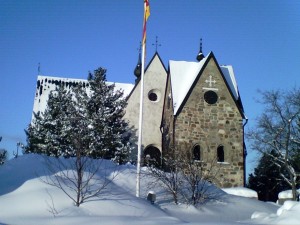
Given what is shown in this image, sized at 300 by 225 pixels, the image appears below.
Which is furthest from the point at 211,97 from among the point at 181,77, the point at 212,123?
the point at 181,77

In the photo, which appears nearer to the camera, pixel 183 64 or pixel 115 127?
pixel 115 127

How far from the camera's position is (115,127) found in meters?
22.5

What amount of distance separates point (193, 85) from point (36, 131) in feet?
35.8

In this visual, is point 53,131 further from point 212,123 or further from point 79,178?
point 79,178

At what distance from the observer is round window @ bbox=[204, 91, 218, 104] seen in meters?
23.4

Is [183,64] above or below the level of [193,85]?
above

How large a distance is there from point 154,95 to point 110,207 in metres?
18.5

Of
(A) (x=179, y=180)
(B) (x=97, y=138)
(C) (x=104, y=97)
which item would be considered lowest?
(A) (x=179, y=180)

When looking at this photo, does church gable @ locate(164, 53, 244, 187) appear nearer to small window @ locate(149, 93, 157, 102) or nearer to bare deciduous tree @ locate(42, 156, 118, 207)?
small window @ locate(149, 93, 157, 102)

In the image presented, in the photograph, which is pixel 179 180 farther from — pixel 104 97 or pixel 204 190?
pixel 104 97

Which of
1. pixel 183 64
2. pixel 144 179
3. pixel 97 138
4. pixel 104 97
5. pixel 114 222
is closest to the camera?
pixel 114 222

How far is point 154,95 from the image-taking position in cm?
2836

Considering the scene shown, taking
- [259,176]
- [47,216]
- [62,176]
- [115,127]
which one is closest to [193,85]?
[115,127]

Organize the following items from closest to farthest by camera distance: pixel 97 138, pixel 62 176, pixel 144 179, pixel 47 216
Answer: pixel 47 216 → pixel 62 176 → pixel 144 179 → pixel 97 138
